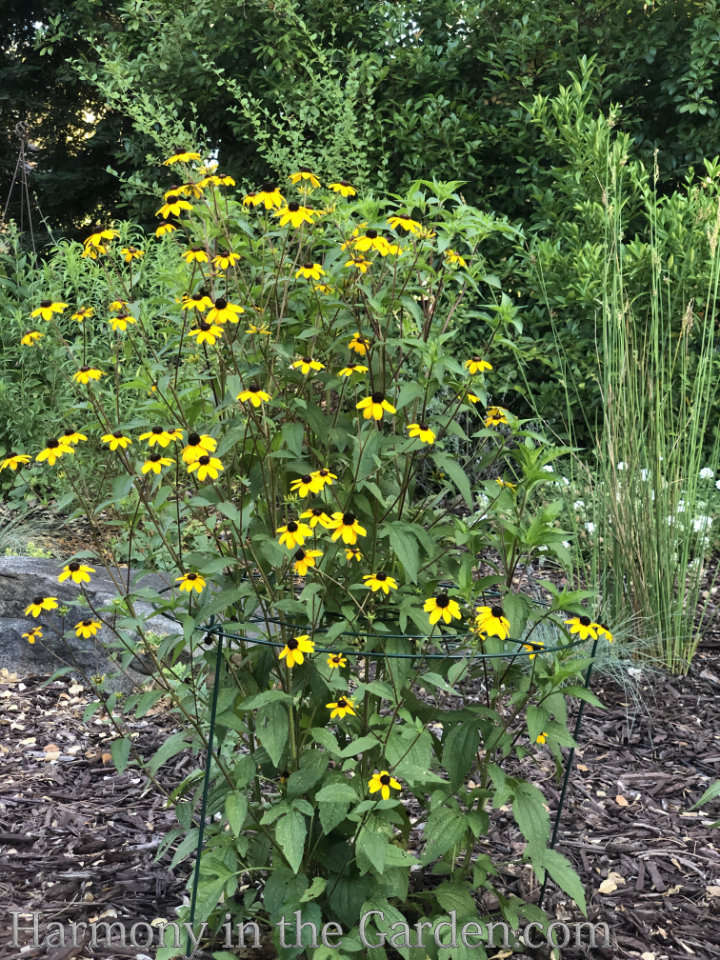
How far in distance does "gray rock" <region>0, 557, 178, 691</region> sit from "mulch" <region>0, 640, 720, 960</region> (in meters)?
0.08

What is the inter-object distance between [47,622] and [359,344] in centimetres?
228

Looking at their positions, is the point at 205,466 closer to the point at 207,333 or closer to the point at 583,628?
the point at 207,333

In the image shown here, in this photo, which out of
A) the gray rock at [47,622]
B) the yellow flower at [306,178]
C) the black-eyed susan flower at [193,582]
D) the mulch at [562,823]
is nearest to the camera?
the black-eyed susan flower at [193,582]

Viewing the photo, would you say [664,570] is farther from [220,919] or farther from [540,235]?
[540,235]

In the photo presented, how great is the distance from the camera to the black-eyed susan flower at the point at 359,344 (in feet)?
5.44

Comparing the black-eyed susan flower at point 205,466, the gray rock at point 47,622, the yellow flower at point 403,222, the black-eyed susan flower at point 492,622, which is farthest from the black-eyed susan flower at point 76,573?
the gray rock at point 47,622

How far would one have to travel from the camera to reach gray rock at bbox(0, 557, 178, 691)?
3344 mm

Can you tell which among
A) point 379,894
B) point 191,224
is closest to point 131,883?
point 379,894

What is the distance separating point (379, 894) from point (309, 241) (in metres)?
1.25

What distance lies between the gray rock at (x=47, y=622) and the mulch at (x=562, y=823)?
0.08 meters

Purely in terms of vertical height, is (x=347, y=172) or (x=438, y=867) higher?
(x=347, y=172)

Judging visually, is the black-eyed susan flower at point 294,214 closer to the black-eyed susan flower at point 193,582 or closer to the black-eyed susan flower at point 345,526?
the black-eyed susan flower at point 345,526

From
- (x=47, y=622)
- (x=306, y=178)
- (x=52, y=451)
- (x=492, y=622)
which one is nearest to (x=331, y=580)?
(x=492, y=622)

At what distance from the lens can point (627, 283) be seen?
12.9 ft
